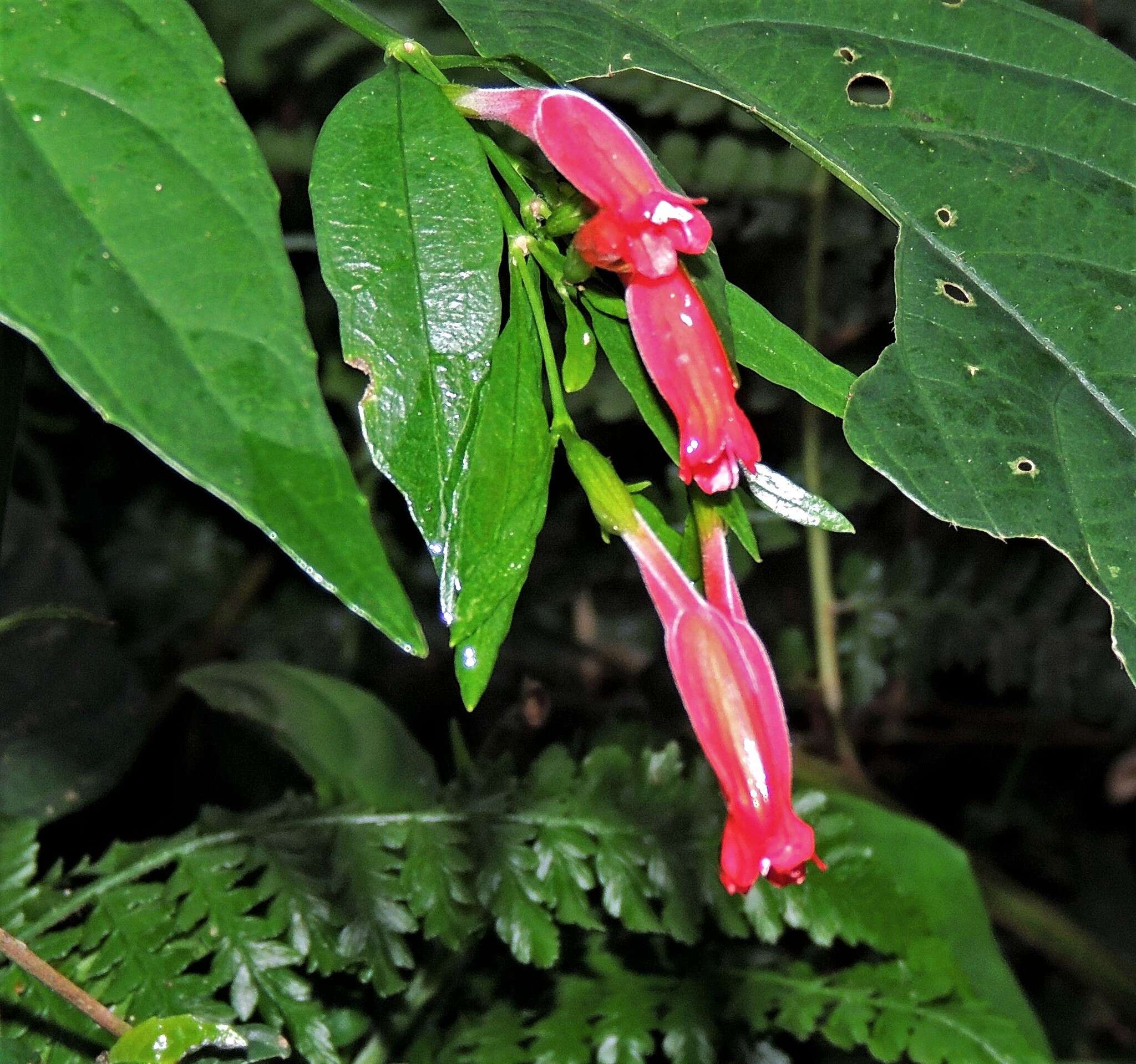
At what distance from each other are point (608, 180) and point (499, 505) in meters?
0.18

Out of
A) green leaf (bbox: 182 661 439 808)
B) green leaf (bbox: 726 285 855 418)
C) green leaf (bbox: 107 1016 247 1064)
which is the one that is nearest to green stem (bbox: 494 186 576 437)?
green leaf (bbox: 726 285 855 418)

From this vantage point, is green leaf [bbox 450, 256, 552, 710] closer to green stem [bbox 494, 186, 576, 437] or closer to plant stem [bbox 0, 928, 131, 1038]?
green stem [bbox 494, 186, 576, 437]

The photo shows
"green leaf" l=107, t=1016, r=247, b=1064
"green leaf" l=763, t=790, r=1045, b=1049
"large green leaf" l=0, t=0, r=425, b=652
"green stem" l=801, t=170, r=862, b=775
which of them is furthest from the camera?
"green stem" l=801, t=170, r=862, b=775

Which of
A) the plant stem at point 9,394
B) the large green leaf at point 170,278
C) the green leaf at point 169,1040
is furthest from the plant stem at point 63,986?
the large green leaf at point 170,278

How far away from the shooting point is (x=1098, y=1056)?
89.0 inches

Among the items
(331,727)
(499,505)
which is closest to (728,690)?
(499,505)

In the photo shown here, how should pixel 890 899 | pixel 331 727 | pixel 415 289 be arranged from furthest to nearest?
pixel 331 727 → pixel 890 899 → pixel 415 289

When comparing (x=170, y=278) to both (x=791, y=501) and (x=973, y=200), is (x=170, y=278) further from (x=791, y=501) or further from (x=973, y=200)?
(x=973, y=200)

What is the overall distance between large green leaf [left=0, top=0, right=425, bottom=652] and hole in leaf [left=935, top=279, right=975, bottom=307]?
0.40 m

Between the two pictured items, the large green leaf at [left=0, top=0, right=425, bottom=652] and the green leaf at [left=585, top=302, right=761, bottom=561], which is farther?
the green leaf at [left=585, top=302, right=761, bottom=561]

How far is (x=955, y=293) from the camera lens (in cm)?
73

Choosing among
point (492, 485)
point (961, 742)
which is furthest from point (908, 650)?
point (492, 485)

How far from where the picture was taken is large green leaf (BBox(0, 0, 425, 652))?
45 cm

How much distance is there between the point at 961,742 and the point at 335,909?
1656 mm
